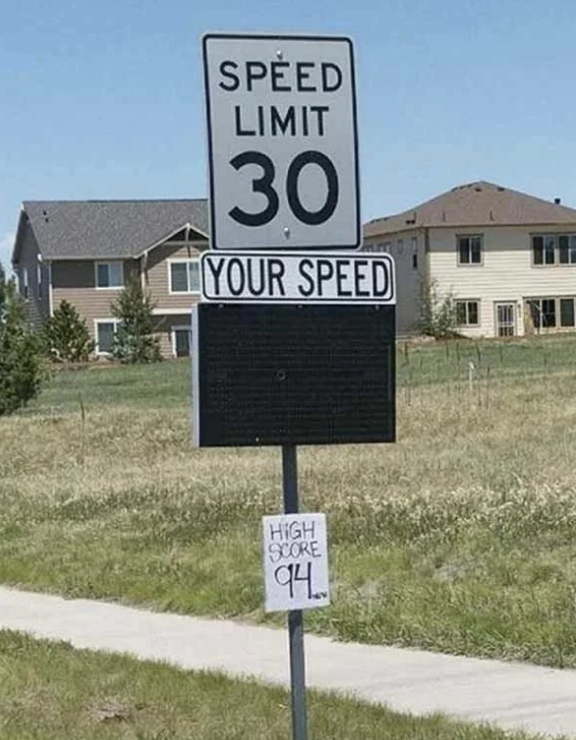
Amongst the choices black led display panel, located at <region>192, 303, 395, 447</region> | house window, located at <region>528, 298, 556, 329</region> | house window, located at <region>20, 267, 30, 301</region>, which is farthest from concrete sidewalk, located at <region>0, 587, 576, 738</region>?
house window, located at <region>20, 267, 30, 301</region>

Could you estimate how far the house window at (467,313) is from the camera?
68.3 m

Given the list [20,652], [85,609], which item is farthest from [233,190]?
[85,609]

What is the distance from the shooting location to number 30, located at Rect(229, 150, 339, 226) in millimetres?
6766

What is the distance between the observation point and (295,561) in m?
6.84

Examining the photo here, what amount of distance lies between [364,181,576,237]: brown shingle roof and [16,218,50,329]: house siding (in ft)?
49.6

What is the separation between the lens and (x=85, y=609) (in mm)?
14367

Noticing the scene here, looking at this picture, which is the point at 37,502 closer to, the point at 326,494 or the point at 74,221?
the point at 326,494

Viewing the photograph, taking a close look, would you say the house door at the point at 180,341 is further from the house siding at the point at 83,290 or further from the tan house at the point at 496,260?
the tan house at the point at 496,260

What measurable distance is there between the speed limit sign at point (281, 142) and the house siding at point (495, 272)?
61.8 metres

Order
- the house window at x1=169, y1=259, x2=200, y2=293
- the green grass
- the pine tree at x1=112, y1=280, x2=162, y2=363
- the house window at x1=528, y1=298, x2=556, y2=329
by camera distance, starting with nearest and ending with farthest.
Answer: the green grass, the pine tree at x1=112, y1=280, x2=162, y2=363, the house window at x1=528, y1=298, x2=556, y2=329, the house window at x1=169, y1=259, x2=200, y2=293

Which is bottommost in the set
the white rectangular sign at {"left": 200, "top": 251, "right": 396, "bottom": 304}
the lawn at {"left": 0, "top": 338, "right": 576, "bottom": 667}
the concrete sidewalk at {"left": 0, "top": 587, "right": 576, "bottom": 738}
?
the concrete sidewalk at {"left": 0, "top": 587, "right": 576, "bottom": 738}

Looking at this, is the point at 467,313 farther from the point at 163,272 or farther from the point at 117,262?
the point at 117,262

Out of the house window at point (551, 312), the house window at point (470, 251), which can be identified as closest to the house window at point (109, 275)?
the house window at point (470, 251)

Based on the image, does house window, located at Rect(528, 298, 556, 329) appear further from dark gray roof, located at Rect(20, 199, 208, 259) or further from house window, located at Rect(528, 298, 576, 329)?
dark gray roof, located at Rect(20, 199, 208, 259)
